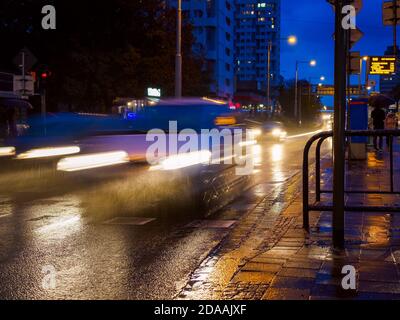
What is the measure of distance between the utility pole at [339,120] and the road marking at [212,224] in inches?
88.5

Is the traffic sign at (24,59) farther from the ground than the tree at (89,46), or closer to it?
closer to it

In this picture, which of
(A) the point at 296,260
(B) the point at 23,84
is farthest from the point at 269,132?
(A) the point at 296,260

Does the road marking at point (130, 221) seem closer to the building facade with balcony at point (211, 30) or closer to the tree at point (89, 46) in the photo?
the tree at point (89, 46)

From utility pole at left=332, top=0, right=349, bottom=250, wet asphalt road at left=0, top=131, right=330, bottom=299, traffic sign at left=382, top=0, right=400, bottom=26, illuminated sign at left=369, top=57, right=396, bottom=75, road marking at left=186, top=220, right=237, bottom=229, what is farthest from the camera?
illuminated sign at left=369, top=57, right=396, bottom=75

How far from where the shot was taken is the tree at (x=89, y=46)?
3303cm

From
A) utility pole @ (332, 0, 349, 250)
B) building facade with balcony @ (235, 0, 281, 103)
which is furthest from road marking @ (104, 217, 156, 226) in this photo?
building facade with balcony @ (235, 0, 281, 103)

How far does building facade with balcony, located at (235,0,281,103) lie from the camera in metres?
177

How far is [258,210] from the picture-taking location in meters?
10.4

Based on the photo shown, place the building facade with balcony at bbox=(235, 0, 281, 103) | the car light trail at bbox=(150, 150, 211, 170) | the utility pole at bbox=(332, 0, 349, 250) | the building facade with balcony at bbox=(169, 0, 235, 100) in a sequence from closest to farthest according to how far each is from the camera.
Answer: the utility pole at bbox=(332, 0, 349, 250) → the car light trail at bbox=(150, 150, 211, 170) → the building facade with balcony at bbox=(169, 0, 235, 100) → the building facade with balcony at bbox=(235, 0, 281, 103)

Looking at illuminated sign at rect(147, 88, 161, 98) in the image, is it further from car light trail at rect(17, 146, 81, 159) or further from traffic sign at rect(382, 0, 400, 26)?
traffic sign at rect(382, 0, 400, 26)

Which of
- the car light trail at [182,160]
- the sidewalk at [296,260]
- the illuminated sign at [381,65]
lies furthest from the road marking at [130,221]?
the illuminated sign at [381,65]

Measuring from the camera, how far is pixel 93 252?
736 centimetres

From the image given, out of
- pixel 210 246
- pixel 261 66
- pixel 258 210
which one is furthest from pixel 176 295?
pixel 261 66

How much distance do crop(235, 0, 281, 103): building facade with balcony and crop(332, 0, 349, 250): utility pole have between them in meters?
168
